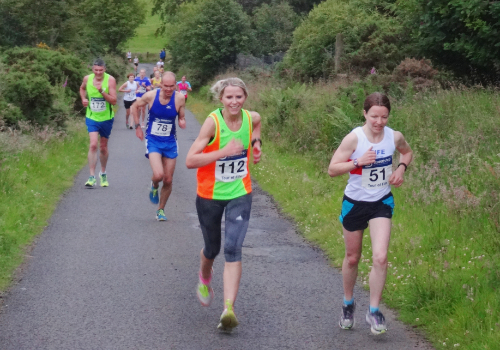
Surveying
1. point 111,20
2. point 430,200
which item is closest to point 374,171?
point 430,200

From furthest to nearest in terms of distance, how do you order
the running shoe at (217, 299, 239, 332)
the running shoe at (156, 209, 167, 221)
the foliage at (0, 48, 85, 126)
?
the foliage at (0, 48, 85, 126) < the running shoe at (156, 209, 167, 221) < the running shoe at (217, 299, 239, 332)

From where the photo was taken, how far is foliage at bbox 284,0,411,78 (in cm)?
2359

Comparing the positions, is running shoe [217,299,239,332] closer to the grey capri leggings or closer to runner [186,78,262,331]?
runner [186,78,262,331]

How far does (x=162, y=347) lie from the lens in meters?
5.12

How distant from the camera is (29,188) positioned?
11297mm

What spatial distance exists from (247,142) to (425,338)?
1.98m

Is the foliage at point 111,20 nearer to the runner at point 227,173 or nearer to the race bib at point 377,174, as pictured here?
the runner at point 227,173

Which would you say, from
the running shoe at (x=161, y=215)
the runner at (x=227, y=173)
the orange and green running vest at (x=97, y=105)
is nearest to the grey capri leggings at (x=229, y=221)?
the runner at (x=227, y=173)

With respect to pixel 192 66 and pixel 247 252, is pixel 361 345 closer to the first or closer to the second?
pixel 247 252

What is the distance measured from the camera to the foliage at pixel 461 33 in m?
13.2

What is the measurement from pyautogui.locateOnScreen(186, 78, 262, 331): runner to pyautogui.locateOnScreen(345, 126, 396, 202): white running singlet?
2.60 ft

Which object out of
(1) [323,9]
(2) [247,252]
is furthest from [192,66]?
(2) [247,252]

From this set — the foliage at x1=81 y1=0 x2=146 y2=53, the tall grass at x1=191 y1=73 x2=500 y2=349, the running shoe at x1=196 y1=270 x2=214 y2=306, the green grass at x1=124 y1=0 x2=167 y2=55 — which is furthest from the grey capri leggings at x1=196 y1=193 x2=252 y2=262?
the green grass at x1=124 y1=0 x2=167 y2=55

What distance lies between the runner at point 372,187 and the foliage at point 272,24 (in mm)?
42225
